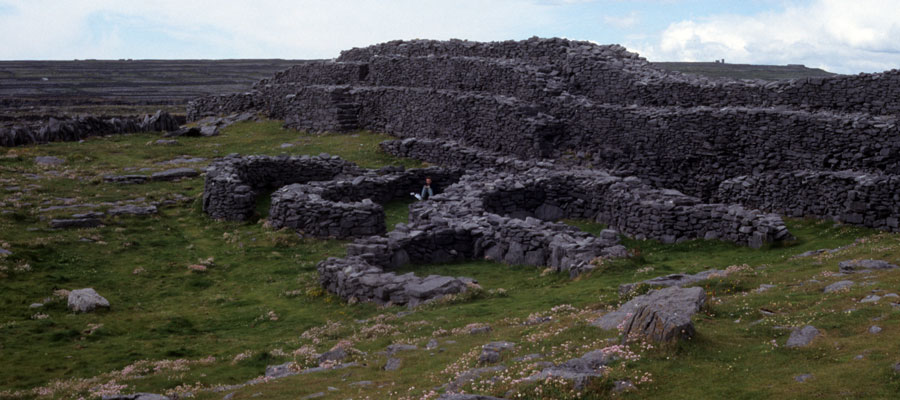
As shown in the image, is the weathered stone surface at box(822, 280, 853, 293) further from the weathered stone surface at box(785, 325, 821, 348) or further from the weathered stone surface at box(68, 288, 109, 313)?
the weathered stone surface at box(68, 288, 109, 313)

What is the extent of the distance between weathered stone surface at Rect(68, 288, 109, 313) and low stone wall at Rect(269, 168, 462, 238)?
9292 mm

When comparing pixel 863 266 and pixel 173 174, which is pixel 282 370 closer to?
pixel 863 266

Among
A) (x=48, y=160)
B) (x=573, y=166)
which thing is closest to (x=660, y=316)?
(x=573, y=166)

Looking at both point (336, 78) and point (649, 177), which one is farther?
point (336, 78)

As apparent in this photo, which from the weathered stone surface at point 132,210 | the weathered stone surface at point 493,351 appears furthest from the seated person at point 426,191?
the weathered stone surface at point 493,351

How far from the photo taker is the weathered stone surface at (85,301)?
73.3 feet

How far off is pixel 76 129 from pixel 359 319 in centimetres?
4649

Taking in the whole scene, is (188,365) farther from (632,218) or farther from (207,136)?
(207,136)

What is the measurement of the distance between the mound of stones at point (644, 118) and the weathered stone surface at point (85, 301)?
73.0 feet

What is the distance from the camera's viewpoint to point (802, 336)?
40.6 feet

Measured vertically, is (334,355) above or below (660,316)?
below

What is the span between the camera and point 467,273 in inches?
951

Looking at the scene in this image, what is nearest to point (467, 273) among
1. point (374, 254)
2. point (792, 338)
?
point (374, 254)

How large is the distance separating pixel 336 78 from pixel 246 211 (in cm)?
2940
